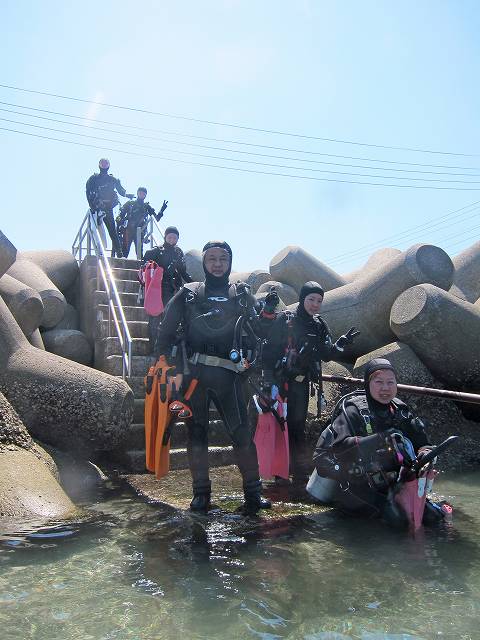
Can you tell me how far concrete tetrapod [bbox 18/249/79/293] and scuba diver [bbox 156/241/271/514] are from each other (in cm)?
547

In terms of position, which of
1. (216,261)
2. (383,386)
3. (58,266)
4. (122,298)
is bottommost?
(383,386)

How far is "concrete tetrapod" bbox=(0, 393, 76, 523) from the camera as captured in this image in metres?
3.83

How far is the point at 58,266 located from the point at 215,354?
602 centimetres

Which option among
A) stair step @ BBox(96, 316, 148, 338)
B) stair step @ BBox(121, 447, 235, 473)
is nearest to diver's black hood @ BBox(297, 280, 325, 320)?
stair step @ BBox(121, 447, 235, 473)

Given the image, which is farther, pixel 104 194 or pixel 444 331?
pixel 104 194

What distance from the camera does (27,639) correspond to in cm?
211

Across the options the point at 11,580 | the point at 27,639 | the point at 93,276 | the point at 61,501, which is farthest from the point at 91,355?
the point at 27,639

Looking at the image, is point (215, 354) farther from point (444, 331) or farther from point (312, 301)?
point (444, 331)

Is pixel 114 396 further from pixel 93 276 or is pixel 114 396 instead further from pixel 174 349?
pixel 93 276

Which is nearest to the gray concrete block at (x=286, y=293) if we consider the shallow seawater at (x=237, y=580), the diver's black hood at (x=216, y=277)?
the diver's black hood at (x=216, y=277)

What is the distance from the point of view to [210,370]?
4090 millimetres

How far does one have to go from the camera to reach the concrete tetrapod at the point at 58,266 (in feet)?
30.2

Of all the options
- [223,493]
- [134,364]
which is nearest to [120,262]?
[134,364]

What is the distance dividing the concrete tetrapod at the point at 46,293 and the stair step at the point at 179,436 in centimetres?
258
